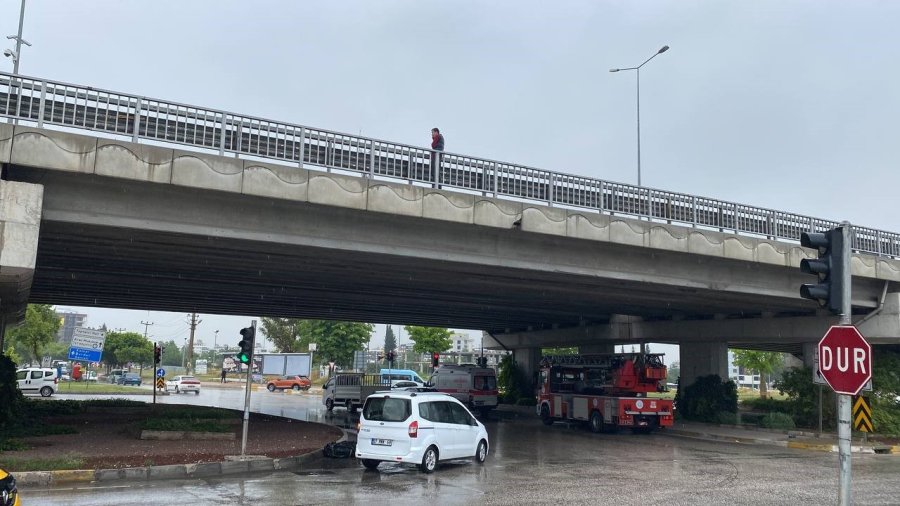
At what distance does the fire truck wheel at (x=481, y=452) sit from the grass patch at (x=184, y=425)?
7490 mm

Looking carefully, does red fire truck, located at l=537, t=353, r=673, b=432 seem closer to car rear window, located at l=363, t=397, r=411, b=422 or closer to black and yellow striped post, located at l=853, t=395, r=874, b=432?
black and yellow striped post, located at l=853, t=395, r=874, b=432

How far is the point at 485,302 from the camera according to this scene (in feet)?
97.7

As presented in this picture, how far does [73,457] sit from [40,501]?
3414mm

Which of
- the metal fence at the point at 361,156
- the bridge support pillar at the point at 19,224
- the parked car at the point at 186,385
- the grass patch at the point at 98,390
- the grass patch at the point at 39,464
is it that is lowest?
the grass patch at the point at 98,390

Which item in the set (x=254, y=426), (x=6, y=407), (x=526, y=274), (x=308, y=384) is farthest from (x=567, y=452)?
(x=308, y=384)

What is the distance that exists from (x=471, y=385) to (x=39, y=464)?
2331cm

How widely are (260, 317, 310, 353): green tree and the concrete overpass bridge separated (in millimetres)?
54090

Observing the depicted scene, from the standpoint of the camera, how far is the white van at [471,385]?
3425cm

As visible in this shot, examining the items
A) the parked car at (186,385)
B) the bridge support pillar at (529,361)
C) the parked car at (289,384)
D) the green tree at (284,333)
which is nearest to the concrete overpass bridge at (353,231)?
the bridge support pillar at (529,361)

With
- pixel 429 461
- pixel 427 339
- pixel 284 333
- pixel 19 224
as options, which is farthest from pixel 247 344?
pixel 284 333

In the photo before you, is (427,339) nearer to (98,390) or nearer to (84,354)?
(98,390)

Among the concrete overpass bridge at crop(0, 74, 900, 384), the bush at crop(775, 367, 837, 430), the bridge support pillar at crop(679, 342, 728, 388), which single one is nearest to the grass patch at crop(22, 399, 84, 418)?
the concrete overpass bridge at crop(0, 74, 900, 384)

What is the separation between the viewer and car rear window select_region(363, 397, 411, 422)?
47.6 ft

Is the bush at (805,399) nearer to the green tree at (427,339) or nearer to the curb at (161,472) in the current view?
the curb at (161,472)
